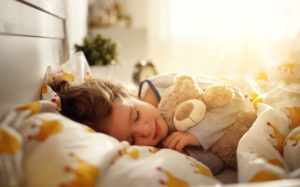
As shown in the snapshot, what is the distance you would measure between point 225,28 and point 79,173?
2299 millimetres

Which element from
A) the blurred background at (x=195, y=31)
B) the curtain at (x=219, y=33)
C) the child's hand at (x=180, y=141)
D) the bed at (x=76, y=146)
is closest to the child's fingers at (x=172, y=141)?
the child's hand at (x=180, y=141)

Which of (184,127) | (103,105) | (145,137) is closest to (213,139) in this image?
(184,127)

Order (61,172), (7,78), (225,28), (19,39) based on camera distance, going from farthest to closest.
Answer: (225,28), (19,39), (7,78), (61,172)

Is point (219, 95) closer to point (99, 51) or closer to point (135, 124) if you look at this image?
point (135, 124)

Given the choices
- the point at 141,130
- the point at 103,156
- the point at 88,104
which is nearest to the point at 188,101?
the point at 141,130

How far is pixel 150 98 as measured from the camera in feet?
3.55

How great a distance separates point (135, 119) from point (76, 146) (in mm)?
340

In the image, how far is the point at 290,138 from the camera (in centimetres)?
73

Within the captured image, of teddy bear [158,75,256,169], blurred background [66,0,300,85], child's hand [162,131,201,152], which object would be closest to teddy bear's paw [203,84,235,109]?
teddy bear [158,75,256,169]

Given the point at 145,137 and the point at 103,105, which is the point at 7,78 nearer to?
the point at 103,105

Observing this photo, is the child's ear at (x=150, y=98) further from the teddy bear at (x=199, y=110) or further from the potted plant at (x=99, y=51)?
the potted plant at (x=99, y=51)

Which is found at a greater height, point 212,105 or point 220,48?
point 220,48

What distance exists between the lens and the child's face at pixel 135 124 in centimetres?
83

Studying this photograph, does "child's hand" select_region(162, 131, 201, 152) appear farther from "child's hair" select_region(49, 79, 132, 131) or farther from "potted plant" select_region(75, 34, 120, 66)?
"potted plant" select_region(75, 34, 120, 66)
